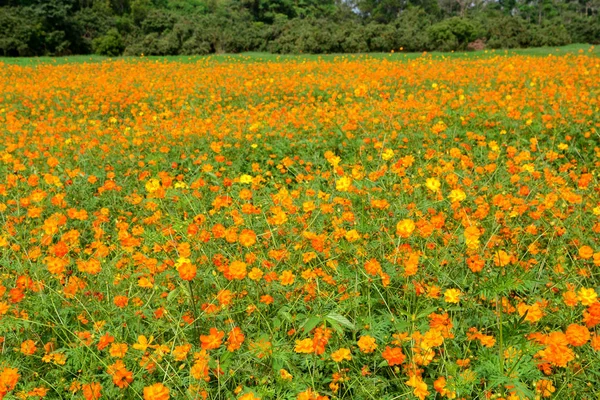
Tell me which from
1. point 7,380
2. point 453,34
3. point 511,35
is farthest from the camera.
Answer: point 453,34

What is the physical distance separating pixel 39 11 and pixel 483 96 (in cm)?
2578

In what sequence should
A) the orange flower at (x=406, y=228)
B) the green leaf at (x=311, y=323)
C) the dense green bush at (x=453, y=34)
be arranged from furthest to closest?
1. the dense green bush at (x=453, y=34)
2. the orange flower at (x=406, y=228)
3. the green leaf at (x=311, y=323)

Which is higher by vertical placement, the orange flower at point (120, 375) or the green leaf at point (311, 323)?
the green leaf at point (311, 323)

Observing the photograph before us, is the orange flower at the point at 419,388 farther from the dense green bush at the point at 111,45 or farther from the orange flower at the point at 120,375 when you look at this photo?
the dense green bush at the point at 111,45

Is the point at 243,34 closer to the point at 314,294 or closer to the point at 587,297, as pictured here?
the point at 314,294

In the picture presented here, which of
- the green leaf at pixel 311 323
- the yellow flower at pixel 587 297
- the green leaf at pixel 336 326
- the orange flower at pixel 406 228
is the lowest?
the green leaf at pixel 336 326

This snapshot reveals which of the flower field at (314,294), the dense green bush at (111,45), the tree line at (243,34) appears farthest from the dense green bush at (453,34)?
the flower field at (314,294)

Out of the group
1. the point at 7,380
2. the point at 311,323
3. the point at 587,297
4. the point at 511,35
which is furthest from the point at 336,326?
the point at 511,35

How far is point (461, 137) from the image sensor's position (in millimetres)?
4938

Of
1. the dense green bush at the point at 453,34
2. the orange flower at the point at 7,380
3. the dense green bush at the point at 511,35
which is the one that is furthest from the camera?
the dense green bush at the point at 453,34

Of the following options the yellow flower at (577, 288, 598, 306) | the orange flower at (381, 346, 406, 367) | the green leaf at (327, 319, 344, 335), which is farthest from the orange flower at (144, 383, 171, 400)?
the yellow flower at (577, 288, 598, 306)

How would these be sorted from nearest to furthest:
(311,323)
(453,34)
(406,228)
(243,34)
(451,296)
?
(311,323)
(451,296)
(406,228)
(243,34)
(453,34)

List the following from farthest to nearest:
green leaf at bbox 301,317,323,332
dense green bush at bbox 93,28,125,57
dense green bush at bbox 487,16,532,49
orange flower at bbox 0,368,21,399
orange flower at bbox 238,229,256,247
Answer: dense green bush at bbox 93,28,125,57
dense green bush at bbox 487,16,532,49
orange flower at bbox 238,229,256,247
green leaf at bbox 301,317,323,332
orange flower at bbox 0,368,21,399

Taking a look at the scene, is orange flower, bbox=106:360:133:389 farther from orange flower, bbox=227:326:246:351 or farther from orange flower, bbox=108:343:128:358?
orange flower, bbox=227:326:246:351
